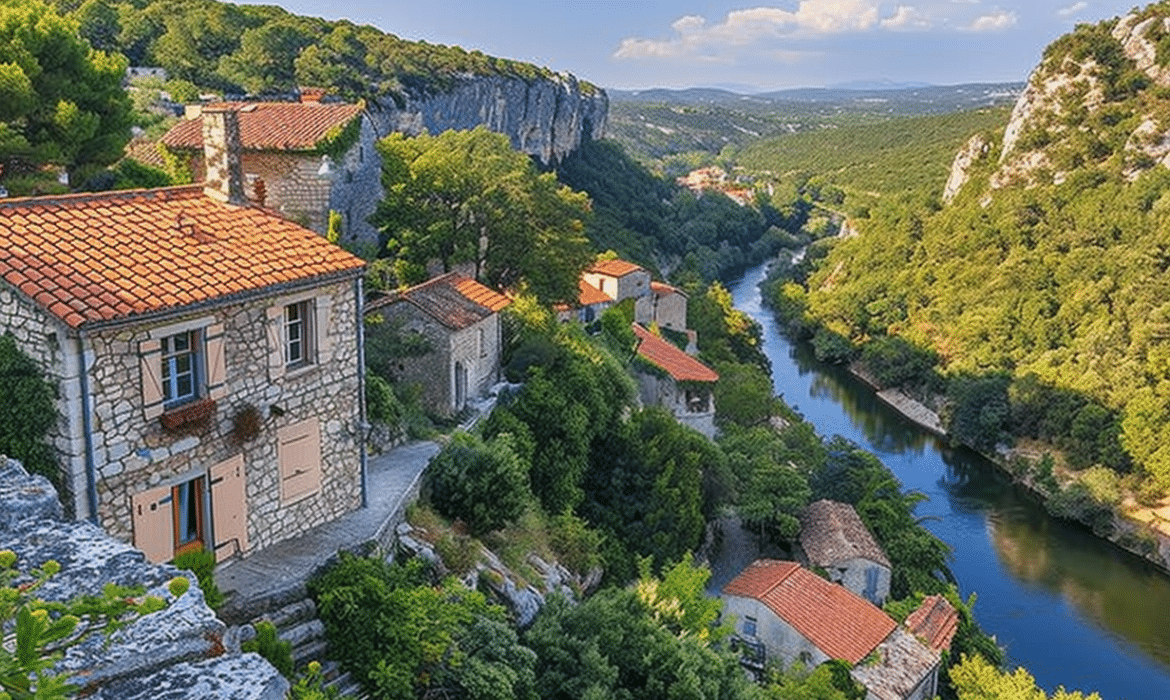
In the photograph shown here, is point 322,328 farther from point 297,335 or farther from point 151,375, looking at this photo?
point 151,375

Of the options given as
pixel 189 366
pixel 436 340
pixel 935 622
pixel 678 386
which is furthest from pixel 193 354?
pixel 678 386

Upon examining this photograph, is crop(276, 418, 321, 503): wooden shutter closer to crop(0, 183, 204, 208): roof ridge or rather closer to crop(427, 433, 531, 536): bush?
crop(427, 433, 531, 536): bush

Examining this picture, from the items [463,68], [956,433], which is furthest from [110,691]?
[463,68]

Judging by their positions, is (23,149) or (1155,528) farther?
(1155,528)

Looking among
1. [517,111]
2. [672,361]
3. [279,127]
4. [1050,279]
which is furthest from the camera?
[517,111]

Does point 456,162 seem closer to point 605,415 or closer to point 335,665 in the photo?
point 605,415

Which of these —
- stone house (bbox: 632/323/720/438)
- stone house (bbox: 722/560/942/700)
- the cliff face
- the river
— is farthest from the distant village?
the cliff face
